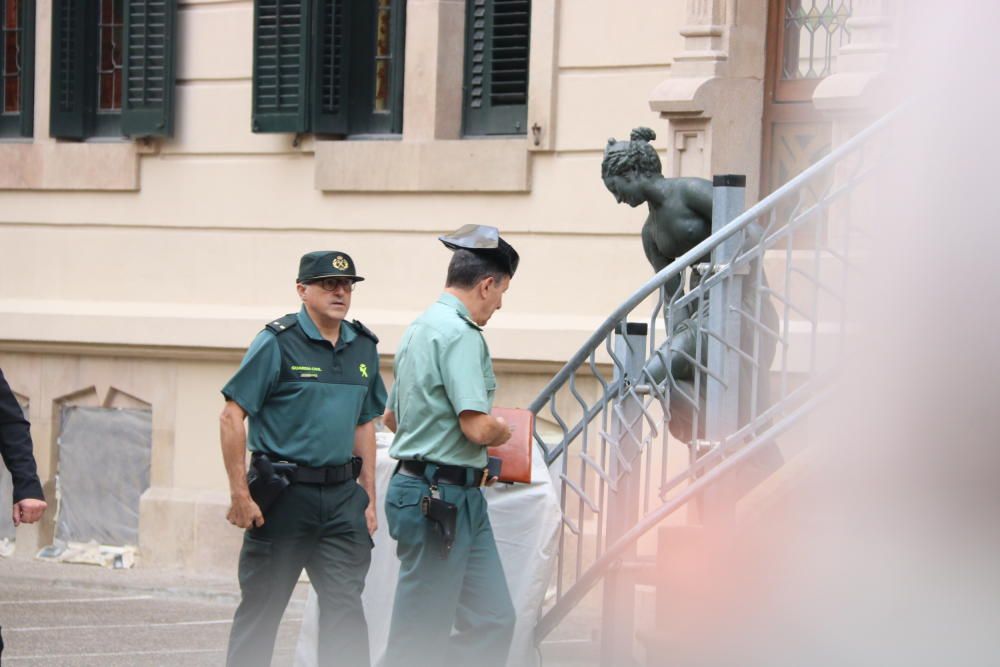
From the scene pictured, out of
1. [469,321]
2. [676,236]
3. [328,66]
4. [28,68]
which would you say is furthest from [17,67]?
[469,321]

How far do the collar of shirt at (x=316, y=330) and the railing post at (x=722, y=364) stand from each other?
4.61ft

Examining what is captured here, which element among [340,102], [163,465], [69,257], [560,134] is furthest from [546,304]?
[69,257]

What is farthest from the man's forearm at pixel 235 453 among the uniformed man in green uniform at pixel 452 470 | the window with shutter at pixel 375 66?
the window with shutter at pixel 375 66

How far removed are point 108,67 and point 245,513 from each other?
6852 millimetres

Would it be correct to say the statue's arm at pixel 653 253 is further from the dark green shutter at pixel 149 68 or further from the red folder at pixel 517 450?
the dark green shutter at pixel 149 68

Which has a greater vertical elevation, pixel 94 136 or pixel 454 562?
pixel 94 136

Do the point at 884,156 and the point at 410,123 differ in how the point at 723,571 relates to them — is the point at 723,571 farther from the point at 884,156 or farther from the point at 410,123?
the point at 410,123

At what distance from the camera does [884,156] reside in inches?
273

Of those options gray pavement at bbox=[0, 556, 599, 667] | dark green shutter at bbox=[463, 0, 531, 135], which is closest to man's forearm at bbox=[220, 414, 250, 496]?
gray pavement at bbox=[0, 556, 599, 667]

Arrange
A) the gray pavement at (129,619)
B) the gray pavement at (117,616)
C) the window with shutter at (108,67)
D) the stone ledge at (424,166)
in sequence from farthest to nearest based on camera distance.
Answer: the window with shutter at (108,67), the stone ledge at (424,166), the gray pavement at (117,616), the gray pavement at (129,619)

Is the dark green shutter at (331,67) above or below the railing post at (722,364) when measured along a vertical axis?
above

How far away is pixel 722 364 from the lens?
7.71 meters

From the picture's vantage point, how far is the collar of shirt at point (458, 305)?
7000mm

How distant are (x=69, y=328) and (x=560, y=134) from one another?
369 centimetres
